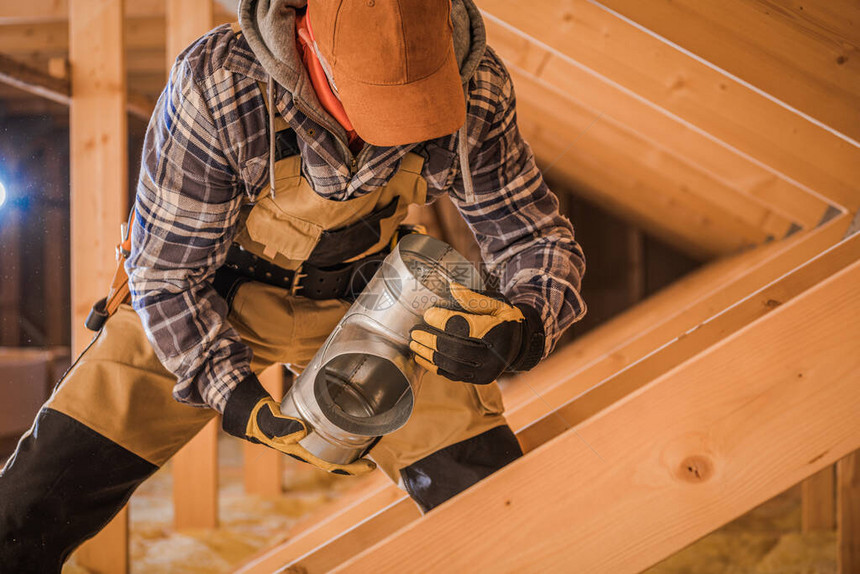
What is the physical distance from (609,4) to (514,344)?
53 centimetres

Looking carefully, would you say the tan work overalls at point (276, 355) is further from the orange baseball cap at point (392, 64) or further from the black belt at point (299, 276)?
the orange baseball cap at point (392, 64)

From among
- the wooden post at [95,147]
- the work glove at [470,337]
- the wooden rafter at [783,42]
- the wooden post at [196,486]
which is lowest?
the wooden post at [196,486]

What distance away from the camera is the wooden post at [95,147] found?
1503 mm

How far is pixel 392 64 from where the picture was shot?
0.69m

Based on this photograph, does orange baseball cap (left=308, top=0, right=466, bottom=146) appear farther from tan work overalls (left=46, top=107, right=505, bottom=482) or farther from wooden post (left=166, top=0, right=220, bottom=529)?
wooden post (left=166, top=0, right=220, bottom=529)

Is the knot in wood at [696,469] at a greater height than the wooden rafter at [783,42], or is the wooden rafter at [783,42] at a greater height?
the wooden rafter at [783,42]

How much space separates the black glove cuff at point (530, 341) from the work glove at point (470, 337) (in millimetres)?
23

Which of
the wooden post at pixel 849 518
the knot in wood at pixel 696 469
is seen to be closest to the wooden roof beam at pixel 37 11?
the knot in wood at pixel 696 469

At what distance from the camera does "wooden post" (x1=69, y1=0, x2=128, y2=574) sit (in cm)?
150

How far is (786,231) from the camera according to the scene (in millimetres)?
2051

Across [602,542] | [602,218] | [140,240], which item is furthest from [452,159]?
[602,218]

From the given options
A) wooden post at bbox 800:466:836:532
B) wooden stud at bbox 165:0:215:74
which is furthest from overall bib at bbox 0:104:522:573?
wooden post at bbox 800:466:836:532

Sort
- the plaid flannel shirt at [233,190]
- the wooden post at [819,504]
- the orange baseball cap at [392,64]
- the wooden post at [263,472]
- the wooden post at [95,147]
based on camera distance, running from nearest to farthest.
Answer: the orange baseball cap at [392,64] < the plaid flannel shirt at [233,190] < the wooden post at [95,147] < the wooden post at [819,504] < the wooden post at [263,472]

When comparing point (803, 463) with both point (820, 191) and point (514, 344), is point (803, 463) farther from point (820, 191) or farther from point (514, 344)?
point (820, 191)
